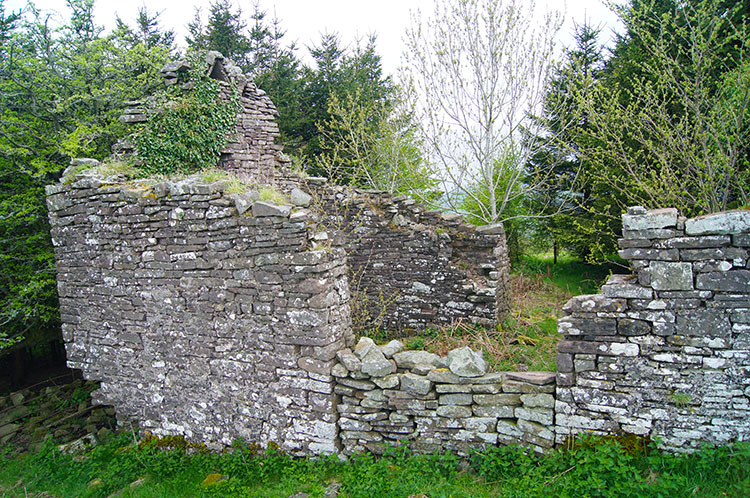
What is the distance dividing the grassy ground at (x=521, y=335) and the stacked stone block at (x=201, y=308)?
252 cm

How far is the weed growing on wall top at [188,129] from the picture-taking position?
760 cm

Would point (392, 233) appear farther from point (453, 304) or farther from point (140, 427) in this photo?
point (140, 427)

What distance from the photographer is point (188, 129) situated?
8.11 metres

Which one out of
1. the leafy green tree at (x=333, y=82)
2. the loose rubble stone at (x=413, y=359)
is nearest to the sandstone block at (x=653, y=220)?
the loose rubble stone at (x=413, y=359)

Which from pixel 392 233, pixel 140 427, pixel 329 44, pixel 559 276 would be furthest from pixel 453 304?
pixel 329 44

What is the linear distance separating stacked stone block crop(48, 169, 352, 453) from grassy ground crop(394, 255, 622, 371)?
2.52 m

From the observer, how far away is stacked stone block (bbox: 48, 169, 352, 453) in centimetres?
520

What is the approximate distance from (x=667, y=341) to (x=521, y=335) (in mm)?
4269

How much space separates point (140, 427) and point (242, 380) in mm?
2187

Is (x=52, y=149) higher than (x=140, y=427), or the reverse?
(x=52, y=149)

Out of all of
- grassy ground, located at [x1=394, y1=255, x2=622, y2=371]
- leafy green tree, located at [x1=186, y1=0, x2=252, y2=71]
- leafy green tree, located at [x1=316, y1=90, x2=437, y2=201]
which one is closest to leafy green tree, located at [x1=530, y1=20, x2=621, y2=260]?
grassy ground, located at [x1=394, y1=255, x2=622, y2=371]

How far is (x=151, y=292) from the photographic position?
6.03 m

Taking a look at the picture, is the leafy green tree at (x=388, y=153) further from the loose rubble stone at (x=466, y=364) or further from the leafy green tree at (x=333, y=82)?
the loose rubble stone at (x=466, y=364)

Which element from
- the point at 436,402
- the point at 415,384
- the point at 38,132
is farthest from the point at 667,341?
the point at 38,132
